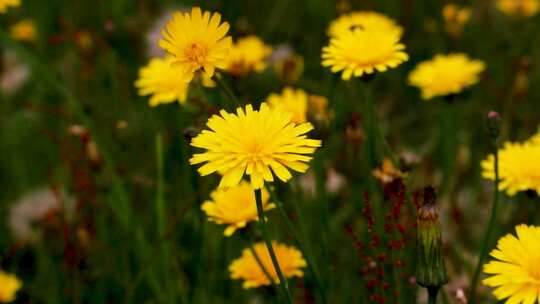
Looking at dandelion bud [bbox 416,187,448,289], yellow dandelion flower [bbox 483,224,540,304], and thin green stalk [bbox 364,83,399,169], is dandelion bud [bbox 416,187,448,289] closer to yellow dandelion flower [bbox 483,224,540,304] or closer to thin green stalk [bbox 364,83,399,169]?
yellow dandelion flower [bbox 483,224,540,304]

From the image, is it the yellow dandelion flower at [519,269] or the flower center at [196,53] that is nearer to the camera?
the yellow dandelion flower at [519,269]

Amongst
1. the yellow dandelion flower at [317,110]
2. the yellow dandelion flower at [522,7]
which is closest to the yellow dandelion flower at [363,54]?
the yellow dandelion flower at [317,110]

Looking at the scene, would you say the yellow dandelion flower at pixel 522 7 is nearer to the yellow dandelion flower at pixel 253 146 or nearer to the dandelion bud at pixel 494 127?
the dandelion bud at pixel 494 127

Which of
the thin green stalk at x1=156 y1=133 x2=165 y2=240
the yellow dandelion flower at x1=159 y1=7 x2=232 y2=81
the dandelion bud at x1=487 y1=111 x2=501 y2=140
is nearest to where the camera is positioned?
the yellow dandelion flower at x1=159 y1=7 x2=232 y2=81

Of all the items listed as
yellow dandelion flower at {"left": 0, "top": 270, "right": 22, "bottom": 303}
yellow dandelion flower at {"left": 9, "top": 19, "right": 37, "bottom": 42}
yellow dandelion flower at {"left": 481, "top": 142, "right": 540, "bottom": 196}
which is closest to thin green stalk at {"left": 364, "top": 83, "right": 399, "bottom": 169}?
yellow dandelion flower at {"left": 481, "top": 142, "right": 540, "bottom": 196}

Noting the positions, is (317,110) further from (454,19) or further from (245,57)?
(454,19)

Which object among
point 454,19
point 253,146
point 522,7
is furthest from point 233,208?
point 522,7
